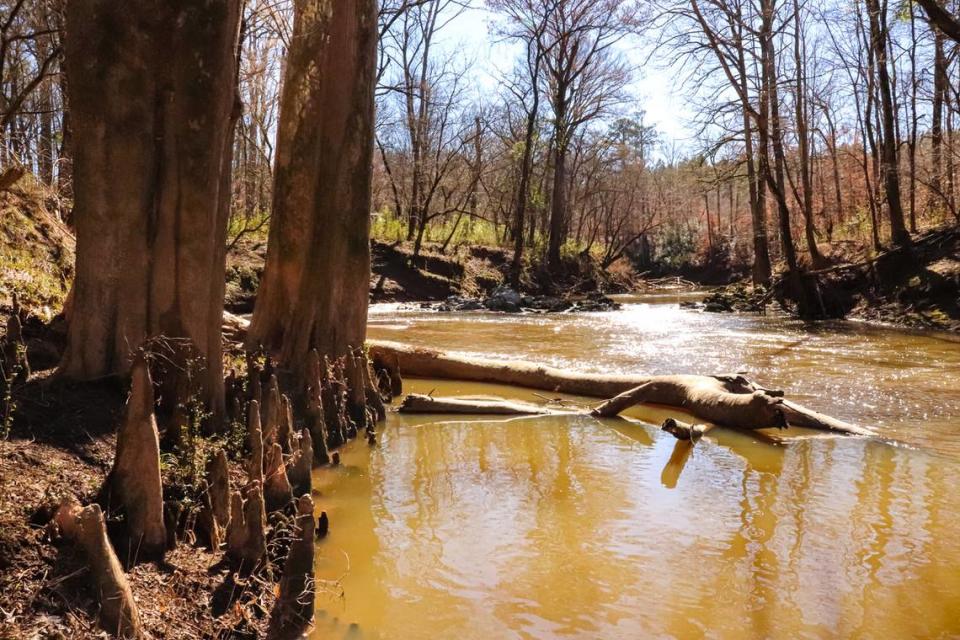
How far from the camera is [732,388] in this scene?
7.23 metres

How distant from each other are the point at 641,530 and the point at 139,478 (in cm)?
275

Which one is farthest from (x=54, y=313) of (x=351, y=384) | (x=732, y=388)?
(x=732, y=388)

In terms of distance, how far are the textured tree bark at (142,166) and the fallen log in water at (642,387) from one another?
15.2ft

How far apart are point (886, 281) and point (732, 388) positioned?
45.5ft

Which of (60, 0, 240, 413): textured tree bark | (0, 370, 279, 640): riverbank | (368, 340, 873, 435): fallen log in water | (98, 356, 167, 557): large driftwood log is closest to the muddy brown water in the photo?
(368, 340, 873, 435): fallen log in water

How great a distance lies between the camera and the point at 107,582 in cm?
240

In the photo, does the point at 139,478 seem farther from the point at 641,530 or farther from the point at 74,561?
the point at 641,530

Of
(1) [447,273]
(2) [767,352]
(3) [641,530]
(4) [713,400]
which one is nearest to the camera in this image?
(3) [641,530]

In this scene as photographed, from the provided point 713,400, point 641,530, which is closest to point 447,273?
point 713,400

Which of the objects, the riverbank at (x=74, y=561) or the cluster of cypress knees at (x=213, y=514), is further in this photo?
the cluster of cypress knees at (x=213, y=514)

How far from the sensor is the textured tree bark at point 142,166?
13.4 ft

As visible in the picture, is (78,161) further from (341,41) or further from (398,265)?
(398,265)

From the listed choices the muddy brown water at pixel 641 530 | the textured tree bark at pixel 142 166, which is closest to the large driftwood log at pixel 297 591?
the muddy brown water at pixel 641 530

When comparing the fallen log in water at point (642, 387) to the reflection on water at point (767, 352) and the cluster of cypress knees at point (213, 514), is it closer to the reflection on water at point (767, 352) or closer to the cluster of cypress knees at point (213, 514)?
the reflection on water at point (767, 352)
